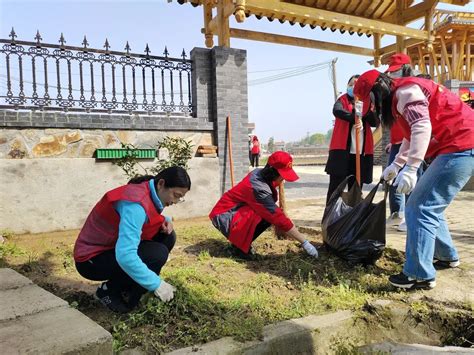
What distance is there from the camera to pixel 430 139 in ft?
8.30

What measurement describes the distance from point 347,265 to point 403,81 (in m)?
1.49

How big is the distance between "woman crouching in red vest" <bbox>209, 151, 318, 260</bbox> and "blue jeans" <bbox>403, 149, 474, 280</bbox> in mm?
909

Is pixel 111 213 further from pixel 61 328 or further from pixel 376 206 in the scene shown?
pixel 376 206

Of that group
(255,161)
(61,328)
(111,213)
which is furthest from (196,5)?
(255,161)

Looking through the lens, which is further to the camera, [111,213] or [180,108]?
[180,108]

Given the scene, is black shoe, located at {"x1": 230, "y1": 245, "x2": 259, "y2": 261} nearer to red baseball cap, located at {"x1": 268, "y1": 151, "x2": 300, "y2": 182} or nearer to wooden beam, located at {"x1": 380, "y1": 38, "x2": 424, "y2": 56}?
red baseball cap, located at {"x1": 268, "y1": 151, "x2": 300, "y2": 182}

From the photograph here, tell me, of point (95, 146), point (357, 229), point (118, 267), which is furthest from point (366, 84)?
point (95, 146)

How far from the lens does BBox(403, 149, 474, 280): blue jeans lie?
2.42 meters

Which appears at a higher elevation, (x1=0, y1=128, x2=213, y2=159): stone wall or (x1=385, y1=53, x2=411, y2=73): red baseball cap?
(x1=385, y1=53, x2=411, y2=73): red baseball cap

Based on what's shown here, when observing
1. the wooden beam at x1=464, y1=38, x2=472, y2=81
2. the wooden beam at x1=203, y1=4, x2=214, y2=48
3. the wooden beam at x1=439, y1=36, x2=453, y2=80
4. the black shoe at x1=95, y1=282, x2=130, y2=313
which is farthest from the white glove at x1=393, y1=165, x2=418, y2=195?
the wooden beam at x1=464, y1=38, x2=472, y2=81

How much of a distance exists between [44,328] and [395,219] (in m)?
3.99

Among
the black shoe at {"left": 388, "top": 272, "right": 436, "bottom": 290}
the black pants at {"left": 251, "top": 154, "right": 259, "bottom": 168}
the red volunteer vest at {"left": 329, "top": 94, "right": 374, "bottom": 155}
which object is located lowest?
the black shoe at {"left": 388, "top": 272, "right": 436, "bottom": 290}

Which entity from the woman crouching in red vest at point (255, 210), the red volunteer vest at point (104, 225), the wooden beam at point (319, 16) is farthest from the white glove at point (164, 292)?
the wooden beam at point (319, 16)

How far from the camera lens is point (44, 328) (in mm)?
1630
